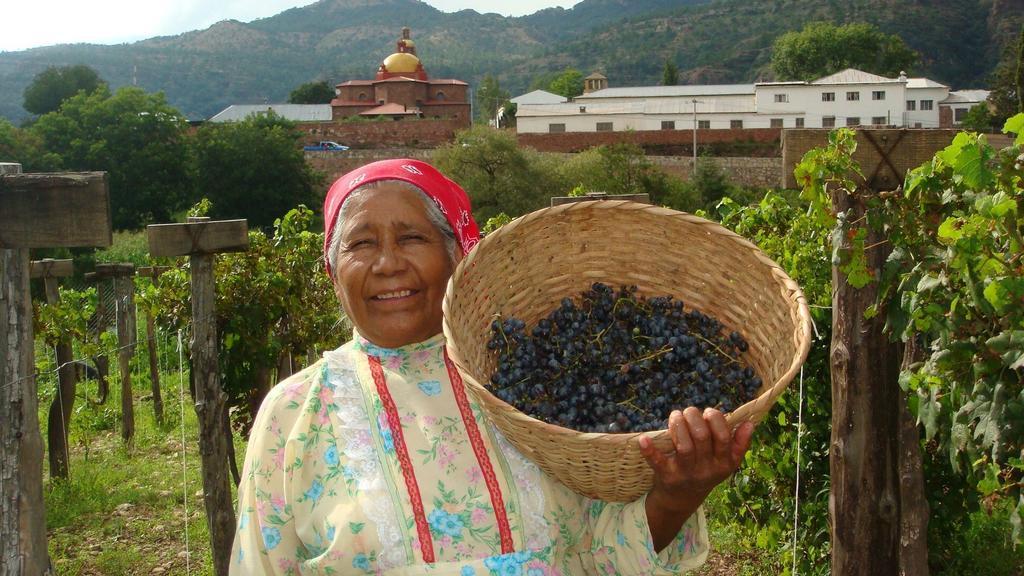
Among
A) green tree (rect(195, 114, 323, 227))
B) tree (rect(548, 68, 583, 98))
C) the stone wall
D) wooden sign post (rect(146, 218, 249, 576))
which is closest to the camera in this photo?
wooden sign post (rect(146, 218, 249, 576))

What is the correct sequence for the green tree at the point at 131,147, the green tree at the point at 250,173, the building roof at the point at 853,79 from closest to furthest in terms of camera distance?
the green tree at the point at 131,147
the green tree at the point at 250,173
the building roof at the point at 853,79

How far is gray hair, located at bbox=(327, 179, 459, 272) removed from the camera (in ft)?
5.54

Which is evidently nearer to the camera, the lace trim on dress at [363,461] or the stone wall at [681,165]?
the lace trim on dress at [363,461]

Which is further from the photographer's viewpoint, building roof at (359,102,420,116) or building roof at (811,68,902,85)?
building roof at (359,102,420,116)

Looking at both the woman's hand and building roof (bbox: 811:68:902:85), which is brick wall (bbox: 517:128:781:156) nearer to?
building roof (bbox: 811:68:902:85)

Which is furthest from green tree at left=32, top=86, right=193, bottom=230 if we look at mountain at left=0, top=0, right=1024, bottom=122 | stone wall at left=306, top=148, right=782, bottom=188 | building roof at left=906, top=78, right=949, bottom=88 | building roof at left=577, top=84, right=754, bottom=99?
mountain at left=0, top=0, right=1024, bottom=122

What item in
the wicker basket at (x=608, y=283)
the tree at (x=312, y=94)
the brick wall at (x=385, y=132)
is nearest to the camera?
the wicker basket at (x=608, y=283)

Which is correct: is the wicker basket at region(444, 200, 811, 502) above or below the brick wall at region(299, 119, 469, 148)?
below

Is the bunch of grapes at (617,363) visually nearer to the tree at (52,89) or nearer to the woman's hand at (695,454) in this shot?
the woman's hand at (695,454)

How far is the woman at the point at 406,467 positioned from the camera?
154 cm

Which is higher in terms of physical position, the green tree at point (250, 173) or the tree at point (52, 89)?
the tree at point (52, 89)

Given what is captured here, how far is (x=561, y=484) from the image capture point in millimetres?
1636

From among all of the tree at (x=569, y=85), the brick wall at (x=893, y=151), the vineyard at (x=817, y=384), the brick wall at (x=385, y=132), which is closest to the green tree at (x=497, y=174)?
the brick wall at (x=385, y=132)

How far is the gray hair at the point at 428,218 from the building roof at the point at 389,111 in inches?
2047
